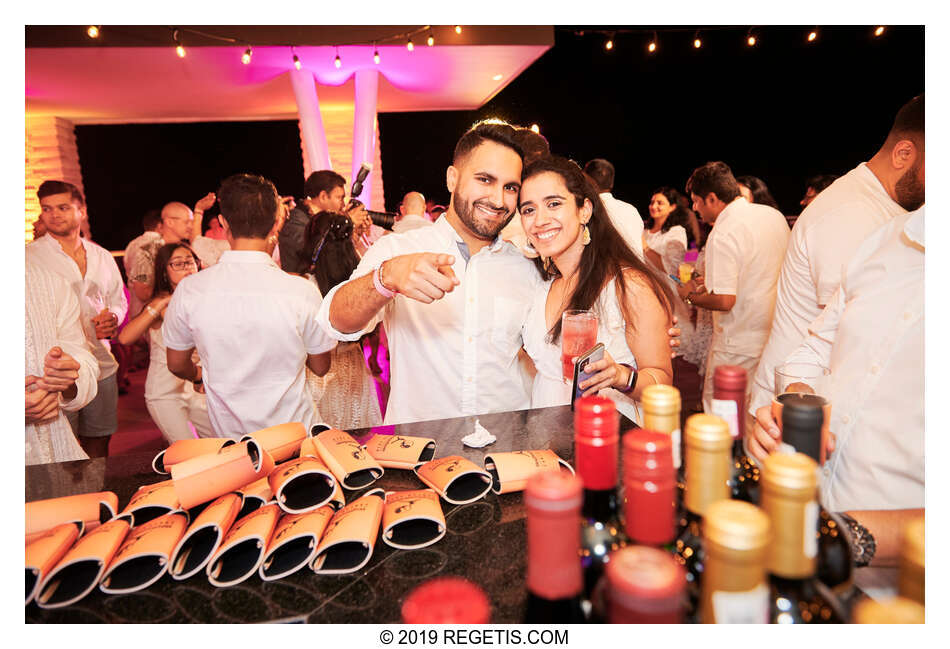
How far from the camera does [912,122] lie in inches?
81.4

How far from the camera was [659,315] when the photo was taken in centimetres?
188

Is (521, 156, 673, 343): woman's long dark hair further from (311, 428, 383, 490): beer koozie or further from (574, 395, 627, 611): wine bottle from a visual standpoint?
(574, 395, 627, 611): wine bottle

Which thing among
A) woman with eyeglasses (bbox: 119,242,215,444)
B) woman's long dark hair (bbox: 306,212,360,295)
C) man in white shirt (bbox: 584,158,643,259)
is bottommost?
woman with eyeglasses (bbox: 119,242,215,444)

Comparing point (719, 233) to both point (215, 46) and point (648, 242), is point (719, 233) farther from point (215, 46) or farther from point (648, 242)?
point (215, 46)

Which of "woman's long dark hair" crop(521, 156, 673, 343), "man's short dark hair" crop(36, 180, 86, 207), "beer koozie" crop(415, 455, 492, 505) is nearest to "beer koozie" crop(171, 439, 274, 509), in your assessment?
"beer koozie" crop(415, 455, 492, 505)

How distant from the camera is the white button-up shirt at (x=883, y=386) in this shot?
1140 mm

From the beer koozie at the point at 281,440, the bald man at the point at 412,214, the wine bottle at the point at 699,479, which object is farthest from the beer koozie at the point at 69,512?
the bald man at the point at 412,214

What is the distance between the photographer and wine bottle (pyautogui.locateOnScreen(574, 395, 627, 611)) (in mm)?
711

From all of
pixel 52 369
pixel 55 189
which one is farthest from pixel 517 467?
pixel 55 189

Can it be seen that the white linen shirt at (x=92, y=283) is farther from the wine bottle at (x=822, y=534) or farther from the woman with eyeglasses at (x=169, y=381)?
the wine bottle at (x=822, y=534)

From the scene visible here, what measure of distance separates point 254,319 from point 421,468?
1170 mm

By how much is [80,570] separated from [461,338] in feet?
4.54

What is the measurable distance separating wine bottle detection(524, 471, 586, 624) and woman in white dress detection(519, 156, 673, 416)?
1.28 meters

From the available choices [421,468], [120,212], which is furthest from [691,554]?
[120,212]
